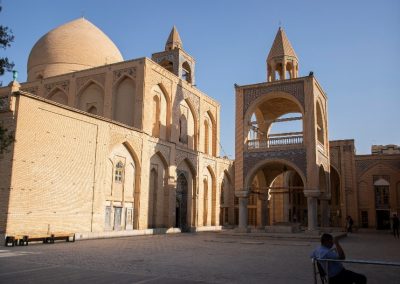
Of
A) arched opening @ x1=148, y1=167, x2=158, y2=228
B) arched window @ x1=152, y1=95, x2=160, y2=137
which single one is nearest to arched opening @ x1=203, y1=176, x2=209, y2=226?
arched opening @ x1=148, y1=167, x2=158, y2=228

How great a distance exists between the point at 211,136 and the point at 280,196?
30.4 ft

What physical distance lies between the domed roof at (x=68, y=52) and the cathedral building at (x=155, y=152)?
8 centimetres

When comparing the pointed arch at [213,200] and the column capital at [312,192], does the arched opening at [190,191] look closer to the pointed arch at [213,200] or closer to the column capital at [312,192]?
the pointed arch at [213,200]

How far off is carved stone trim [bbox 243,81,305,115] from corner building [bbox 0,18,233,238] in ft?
19.6

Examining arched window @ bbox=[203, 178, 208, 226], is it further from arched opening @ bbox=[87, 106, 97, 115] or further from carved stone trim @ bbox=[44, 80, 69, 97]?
carved stone trim @ bbox=[44, 80, 69, 97]

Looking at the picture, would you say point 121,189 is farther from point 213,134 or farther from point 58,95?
point 213,134

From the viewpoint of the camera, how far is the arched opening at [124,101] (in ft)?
83.1

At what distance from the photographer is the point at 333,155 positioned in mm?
37562

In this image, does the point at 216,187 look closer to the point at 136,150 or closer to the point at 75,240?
the point at 136,150

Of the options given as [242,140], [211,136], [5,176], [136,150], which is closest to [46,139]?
[5,176]

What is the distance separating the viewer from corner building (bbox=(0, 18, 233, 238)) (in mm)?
16391

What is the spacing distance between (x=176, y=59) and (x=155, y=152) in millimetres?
8485

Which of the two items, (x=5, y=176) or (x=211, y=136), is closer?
(x=5, y=176)

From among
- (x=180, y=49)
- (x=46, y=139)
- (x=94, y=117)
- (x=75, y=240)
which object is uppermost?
(x=180, y=49)
